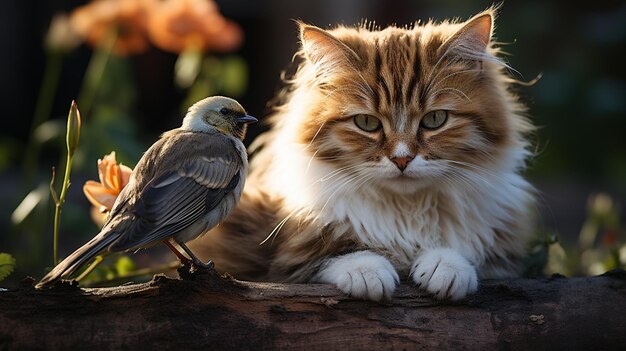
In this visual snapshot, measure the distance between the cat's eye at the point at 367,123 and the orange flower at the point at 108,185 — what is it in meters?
0.60

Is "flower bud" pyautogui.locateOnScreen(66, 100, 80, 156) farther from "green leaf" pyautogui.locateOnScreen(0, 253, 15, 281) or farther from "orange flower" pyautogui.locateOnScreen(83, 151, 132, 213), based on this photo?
"green leaf" pyautogui.locateOnScreen(0, 253, 15, 281)

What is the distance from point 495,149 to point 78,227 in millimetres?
1590

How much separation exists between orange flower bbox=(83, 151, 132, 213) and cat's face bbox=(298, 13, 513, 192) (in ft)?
1.75

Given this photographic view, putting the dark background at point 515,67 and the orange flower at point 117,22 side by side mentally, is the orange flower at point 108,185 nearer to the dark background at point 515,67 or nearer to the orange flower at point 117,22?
the orange flower at point 117,22

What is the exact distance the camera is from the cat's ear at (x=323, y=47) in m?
2.11

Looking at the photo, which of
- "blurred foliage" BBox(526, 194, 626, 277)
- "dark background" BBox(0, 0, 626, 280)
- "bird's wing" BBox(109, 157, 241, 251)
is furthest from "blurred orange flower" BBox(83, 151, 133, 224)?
"dark background" BBox(0, 0, 626, 280)

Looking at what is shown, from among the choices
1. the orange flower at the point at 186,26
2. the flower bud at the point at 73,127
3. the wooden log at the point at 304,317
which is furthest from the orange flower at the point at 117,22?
the wooden log at the point at 304,317

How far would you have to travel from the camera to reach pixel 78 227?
116 inches

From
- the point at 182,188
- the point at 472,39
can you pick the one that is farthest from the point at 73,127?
the point at 472,39

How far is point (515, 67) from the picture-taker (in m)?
5.64

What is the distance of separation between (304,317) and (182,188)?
388 mm

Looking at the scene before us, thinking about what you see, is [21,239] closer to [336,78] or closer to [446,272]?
[336,78]

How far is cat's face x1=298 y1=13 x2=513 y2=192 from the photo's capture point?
6.64ft

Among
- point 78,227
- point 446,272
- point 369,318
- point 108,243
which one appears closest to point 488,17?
point 446,272
